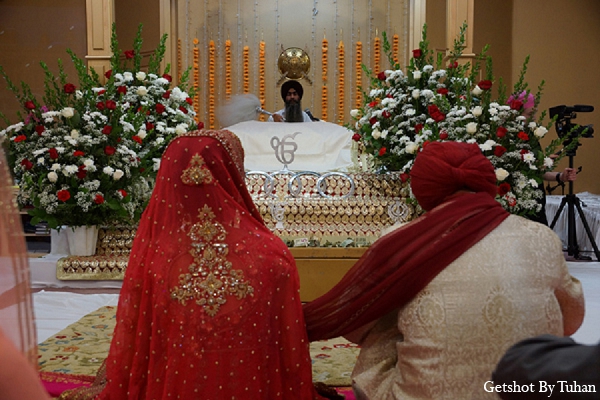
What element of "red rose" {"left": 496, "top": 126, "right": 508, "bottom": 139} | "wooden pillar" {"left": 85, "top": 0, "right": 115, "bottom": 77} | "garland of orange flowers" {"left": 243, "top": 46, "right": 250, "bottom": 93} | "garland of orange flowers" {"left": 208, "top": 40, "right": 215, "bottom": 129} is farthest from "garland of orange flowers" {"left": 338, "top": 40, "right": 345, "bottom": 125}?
"red rose" {"left": 496, "top": 126, "right": 508, "bottom": 139}

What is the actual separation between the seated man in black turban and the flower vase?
3.07 meters

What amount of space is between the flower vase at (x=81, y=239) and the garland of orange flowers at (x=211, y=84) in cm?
387

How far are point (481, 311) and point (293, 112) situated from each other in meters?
6.04

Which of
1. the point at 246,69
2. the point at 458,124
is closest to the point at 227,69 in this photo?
the point at 246,69

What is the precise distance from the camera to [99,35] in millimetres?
6703

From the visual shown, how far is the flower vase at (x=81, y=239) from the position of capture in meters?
5.32

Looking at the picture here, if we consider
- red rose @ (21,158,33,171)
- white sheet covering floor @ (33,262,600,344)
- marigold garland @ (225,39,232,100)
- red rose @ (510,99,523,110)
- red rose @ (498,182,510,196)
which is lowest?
white sheet covering floor @ (33,262,600,344)

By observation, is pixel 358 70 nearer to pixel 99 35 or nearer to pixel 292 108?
pixel 292 108

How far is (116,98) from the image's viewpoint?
5766mm

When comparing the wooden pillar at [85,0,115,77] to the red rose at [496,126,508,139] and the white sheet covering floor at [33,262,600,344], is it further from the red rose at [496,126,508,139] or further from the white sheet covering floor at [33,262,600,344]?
the red rose at [496,126,508,139]

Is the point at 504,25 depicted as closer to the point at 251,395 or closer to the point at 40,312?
the point at 40,312

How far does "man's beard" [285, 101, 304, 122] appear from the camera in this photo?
7.91m

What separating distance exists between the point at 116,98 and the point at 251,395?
4.06 m

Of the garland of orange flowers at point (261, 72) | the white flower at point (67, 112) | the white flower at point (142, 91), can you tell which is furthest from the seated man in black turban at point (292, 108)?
the white flower at point (67, 112)
